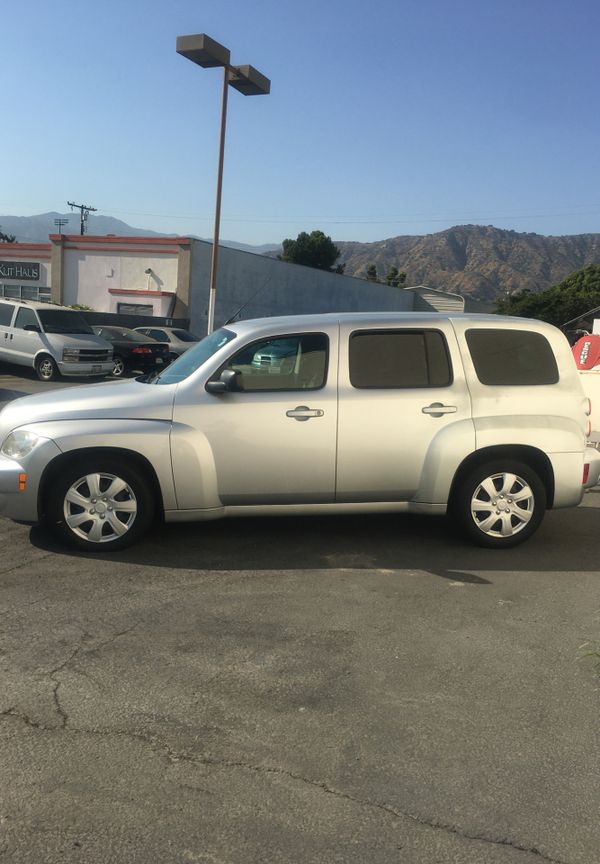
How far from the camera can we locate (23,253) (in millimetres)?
38031

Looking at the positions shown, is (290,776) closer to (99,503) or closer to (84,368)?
(99,503)

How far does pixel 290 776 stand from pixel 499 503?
3249mm

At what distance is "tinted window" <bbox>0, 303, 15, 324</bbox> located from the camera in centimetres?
1819

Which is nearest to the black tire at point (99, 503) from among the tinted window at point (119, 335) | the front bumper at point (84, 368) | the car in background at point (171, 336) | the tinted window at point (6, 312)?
the front bumper at point (84, 368)

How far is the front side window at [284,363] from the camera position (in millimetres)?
5379

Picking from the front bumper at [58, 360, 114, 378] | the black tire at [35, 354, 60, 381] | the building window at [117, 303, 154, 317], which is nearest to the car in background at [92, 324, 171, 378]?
the front bumper at [58, 360, 114, 378]


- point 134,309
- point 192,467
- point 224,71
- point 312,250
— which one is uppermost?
point 312,250

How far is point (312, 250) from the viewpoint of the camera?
84.2 m

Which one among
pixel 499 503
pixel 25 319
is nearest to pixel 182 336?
pixel 25 319

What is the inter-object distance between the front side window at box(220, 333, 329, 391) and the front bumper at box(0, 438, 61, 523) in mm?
1380

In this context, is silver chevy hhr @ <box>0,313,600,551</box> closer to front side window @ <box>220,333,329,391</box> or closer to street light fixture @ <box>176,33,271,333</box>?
front side window @ <box>220,333,329,391</box>

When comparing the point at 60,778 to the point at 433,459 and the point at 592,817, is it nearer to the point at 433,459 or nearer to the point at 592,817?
the point at 592,817

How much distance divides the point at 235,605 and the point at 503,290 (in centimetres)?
20423

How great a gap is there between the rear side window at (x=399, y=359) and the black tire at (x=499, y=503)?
2.49 feet
